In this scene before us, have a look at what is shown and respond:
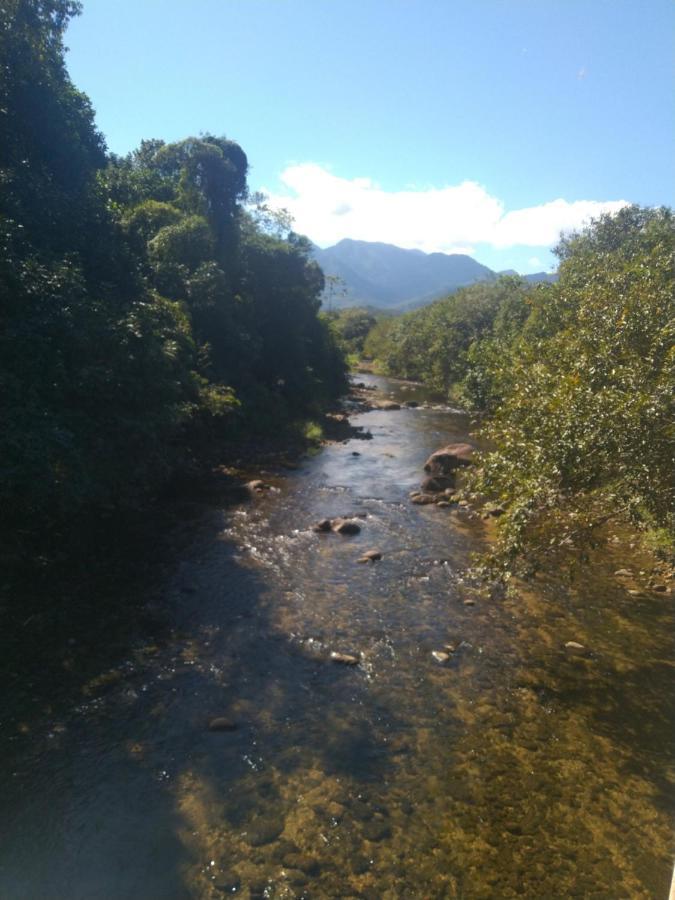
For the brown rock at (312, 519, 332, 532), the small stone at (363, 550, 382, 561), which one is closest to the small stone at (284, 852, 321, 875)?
the small stone at (363, 550, 382, 561)

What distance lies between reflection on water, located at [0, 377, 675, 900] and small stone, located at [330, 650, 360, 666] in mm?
164

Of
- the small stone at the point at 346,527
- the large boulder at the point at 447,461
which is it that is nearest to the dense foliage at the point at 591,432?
the small stone at the point at 346,527

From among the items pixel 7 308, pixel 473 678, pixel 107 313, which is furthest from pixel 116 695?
pixel 107 313

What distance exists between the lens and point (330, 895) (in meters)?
6.46

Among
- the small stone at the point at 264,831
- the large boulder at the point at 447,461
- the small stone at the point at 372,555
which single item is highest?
the large boulder at the point at 447,461

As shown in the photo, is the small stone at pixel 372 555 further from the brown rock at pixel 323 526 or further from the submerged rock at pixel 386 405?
the submerged rock at pixel 386 405

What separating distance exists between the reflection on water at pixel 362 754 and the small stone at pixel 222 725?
0.34 ft

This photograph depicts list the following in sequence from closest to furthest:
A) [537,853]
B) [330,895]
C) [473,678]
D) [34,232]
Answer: [330,895] → [537,853] → [473,678] → [34,232]

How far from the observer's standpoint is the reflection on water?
676 centimetres

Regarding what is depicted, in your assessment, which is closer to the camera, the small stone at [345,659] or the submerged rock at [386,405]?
the small stone at [345,659]

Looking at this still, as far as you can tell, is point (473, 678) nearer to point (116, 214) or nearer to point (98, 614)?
point (98, 614)

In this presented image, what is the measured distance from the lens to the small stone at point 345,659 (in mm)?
11125

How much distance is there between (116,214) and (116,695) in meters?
15.3

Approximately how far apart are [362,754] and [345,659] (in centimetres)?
257
